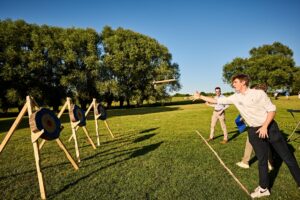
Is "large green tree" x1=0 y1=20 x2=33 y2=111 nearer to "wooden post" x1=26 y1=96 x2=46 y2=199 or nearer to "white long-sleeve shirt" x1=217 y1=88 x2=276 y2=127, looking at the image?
"wooden post" x1=26 y1=96 x2=46 y2=199

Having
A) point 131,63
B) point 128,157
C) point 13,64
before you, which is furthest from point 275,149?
point 131,63

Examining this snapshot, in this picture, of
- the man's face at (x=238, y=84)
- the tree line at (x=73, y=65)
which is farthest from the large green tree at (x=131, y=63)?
the man's face at (x=238, y=84)

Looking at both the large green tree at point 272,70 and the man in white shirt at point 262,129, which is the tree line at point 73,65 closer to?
the large green tree at point 272,70

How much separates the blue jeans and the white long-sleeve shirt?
22cm

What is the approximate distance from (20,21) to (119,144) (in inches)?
1579

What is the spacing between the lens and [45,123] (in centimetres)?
646

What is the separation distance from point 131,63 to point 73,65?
11472 mm

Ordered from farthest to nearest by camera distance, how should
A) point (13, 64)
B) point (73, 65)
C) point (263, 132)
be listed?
point (73, 65)
point (13, 64)
point (263, 132)

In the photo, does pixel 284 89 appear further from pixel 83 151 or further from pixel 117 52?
pixel 83 151

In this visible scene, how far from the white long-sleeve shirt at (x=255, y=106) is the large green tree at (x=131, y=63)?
39.8 m

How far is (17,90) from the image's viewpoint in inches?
1453

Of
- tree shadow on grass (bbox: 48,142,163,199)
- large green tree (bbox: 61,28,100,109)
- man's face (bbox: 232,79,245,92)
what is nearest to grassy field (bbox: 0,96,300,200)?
tree shadow on grass (bbox: 48,142,163,199)

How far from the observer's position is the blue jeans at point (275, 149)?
195 inches

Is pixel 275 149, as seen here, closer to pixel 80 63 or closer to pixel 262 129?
pixel 262 129
